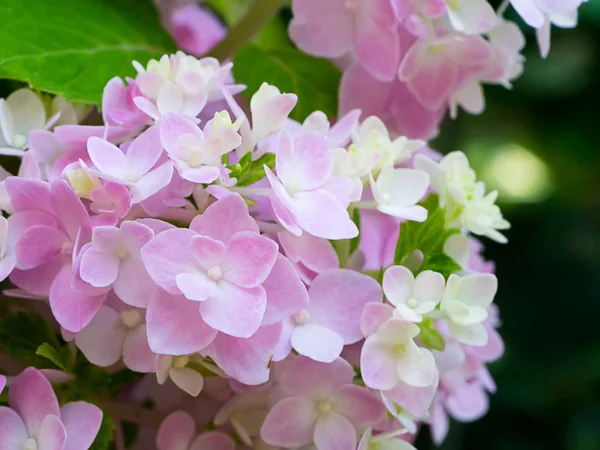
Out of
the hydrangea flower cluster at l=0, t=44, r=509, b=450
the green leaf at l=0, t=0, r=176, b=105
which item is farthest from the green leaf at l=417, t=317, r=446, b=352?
the green leaf at l=0, t=0, r=176, b=105

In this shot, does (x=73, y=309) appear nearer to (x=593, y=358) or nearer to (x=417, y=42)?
(x=417, y=42)


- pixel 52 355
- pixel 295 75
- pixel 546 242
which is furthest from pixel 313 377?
pixel 546 242

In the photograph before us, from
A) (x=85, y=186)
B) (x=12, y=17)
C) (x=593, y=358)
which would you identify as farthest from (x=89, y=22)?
(x=593, y=358)

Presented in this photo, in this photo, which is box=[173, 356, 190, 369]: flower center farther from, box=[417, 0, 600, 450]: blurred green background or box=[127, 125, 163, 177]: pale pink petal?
box=[417, 0, 600, 450]: blurred green background

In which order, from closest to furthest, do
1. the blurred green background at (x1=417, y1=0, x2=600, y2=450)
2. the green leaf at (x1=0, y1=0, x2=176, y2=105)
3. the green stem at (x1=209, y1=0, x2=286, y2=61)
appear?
the green leaf at (x1=0, y1=0, x2=176, y2=105) < the green stem at (x1=209, y1=0, x2=286, y2=61) < the blurred green background at (x1=417, y1=0, x2=600, y2=450)

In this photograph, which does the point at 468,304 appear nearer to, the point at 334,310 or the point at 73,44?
the point at 334,310

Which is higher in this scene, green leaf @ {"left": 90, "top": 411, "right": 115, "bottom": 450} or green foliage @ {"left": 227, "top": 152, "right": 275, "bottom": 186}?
green foliage @ {"left": 227, "top": 152, "right": 275, "bottom": 186}
